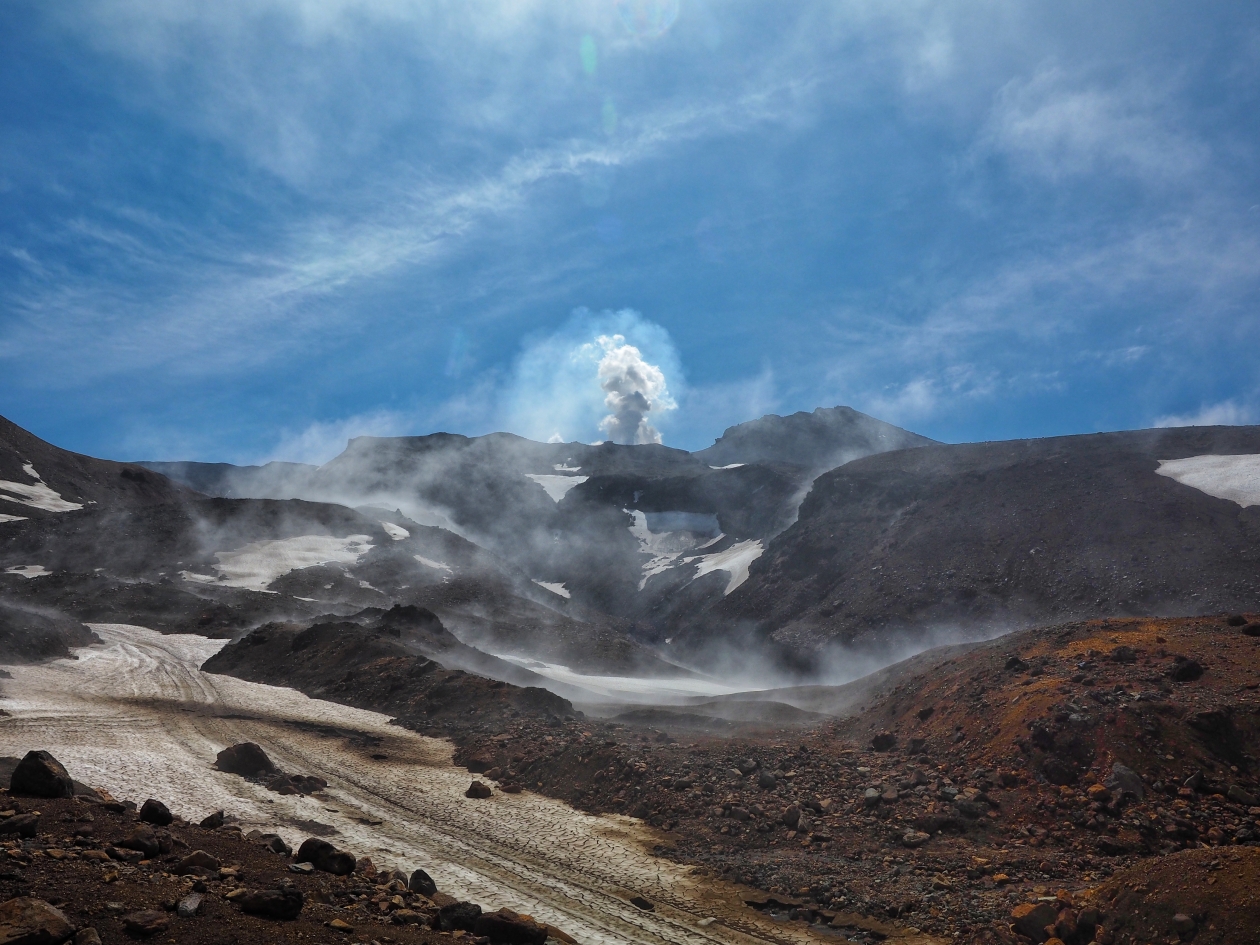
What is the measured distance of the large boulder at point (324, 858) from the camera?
10344 mm

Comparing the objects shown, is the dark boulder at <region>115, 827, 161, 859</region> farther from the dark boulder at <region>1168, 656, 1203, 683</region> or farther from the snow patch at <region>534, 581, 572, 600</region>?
the snow patch at <region>534, 581, 572, 600</region>

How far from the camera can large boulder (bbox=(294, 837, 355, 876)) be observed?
10344 millimetres

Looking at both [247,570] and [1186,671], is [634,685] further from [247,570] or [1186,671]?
[1186,671]

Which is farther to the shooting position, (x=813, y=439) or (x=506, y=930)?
(x=813, y=439)

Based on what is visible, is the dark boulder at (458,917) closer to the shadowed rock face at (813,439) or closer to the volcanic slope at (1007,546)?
the volcanic slope at (1007,546)

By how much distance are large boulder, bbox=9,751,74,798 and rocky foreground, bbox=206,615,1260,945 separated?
34.0 ft

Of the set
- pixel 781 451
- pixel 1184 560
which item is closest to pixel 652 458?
pixel 781 451

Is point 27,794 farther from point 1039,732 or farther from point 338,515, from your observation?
point 338,515

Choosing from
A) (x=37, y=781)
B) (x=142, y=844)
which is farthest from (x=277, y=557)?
(x=142, y=844)

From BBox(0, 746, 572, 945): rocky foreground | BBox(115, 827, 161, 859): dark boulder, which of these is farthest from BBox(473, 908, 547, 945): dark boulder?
BBox(115, 827, 161, 859): dark boulder

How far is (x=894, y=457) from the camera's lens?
90188mm

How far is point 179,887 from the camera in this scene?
7.95m

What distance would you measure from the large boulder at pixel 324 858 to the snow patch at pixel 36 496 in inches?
3899

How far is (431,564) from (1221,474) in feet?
249
